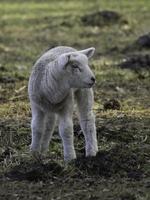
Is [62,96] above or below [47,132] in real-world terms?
above

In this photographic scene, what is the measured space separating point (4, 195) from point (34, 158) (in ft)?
3.88

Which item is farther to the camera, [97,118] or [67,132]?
[97,118]

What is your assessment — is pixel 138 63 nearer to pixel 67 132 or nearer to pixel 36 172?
pixel 67 132

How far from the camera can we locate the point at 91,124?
29.6 feet

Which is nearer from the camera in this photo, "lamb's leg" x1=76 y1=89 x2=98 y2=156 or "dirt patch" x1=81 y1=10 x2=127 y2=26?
"lamb's leg" x1=76 y1=89 x2=98 y2=156

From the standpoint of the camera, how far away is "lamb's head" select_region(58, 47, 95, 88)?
8352mm

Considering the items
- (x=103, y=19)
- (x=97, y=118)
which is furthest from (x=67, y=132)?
(x=103, y=19)

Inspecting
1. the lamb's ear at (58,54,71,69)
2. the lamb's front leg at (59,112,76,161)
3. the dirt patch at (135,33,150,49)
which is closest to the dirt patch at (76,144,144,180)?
the lamb's front leg at (59,112,76,161)

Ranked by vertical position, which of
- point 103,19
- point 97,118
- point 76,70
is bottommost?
point 97,118

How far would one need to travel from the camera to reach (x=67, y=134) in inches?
337

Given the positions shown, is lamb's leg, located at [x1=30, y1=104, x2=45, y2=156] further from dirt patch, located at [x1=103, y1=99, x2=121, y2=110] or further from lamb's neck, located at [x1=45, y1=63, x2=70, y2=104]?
dirt patch, located at [x1=103, y1=99, x2=121, y2=110]

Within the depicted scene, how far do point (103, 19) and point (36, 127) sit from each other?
54.7ft

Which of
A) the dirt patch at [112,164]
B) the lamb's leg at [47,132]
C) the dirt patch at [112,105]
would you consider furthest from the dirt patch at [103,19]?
the dirt patch at [112,164]

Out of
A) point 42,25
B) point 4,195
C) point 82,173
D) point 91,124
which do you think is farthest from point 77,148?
point 42,25
